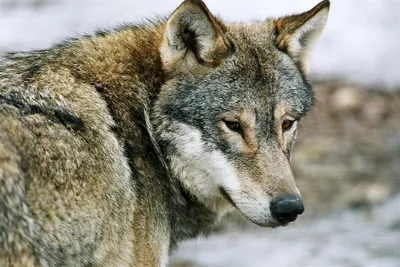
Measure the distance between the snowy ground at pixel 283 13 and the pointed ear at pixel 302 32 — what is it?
6.24m

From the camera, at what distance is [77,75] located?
5.69 m

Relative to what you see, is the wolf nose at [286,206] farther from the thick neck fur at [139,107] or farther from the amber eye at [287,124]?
the thick neck fur at [139,107]

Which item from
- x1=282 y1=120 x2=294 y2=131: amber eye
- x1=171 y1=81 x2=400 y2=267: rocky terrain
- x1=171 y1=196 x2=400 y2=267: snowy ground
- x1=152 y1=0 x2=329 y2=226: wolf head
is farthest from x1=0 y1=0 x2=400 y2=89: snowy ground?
x1=152 y1=0 x2=329 y2=226: wolf head

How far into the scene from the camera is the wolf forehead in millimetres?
5785

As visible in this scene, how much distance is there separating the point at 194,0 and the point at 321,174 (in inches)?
202

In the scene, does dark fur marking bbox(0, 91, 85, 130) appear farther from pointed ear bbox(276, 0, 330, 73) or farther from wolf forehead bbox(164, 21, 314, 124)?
pointed ear bbox(276, 0, 330, 73)

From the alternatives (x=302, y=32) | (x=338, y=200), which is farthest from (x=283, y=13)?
(x=302, y=32)

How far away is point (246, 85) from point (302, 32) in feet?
2.53

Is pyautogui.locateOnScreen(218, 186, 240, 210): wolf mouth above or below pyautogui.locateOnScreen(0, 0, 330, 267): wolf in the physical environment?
below

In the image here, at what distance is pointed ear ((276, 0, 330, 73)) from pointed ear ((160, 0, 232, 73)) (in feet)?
1.68

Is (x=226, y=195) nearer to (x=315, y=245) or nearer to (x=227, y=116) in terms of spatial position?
(x=227, y=116)

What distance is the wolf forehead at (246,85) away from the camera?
5.79 meters

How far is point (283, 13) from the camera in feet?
45.1

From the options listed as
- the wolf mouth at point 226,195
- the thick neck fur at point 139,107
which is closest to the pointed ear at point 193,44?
the thick neck fur at point 139,107
